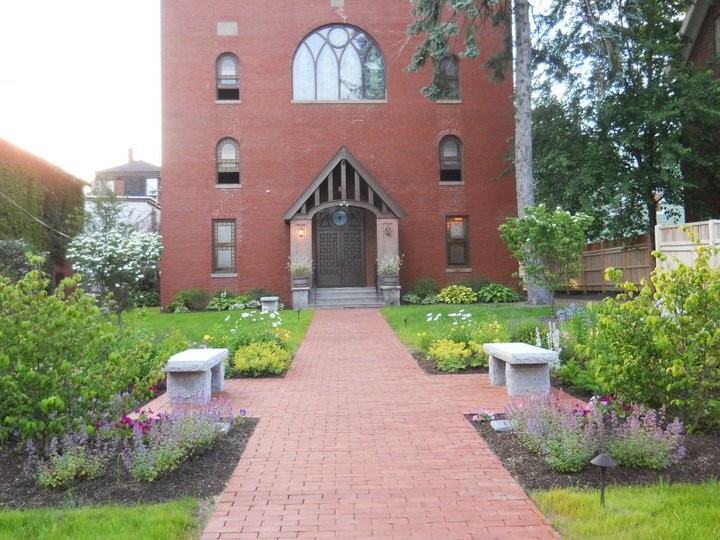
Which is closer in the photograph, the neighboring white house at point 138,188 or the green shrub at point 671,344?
the green shrub at point 671,344

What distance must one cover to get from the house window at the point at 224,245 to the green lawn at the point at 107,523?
1892 centimetres

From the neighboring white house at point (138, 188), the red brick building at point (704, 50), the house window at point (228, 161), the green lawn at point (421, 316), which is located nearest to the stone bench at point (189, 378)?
the green lawn at point (421, 316)

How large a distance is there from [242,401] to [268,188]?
51.8ft

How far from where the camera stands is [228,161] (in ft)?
75.0

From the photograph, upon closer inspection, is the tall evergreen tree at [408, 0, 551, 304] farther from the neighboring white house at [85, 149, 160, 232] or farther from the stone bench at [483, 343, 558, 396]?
the neighboring white house at [85, 149, 160, 232]

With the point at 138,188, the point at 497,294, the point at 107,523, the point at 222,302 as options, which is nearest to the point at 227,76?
the point at 222,302

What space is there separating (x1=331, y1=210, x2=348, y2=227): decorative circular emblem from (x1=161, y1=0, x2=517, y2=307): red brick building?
0.04 m

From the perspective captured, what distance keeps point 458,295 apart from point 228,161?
32.2 ft

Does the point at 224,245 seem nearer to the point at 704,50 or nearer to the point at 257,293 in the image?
the point at 257,293

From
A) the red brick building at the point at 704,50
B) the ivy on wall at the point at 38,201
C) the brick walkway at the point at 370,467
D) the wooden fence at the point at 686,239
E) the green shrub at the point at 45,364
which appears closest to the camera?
the brick walkway at the point at 370,467

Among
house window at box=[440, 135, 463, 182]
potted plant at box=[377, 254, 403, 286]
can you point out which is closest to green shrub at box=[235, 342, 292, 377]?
potted plant at box=[377, 254, 403, 286]

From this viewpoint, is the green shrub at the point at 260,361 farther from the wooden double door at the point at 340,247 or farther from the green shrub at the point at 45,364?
the wooden double door at the point at 340,247

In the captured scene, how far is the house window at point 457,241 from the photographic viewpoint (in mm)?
23281

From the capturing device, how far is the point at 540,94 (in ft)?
70.5
